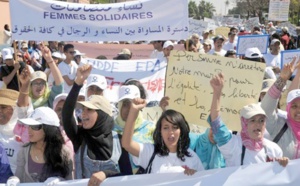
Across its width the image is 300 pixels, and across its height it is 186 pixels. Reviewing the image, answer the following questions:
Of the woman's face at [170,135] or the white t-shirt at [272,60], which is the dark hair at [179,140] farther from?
the white t-shirt at [272,60]

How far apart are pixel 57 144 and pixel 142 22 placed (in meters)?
2.71

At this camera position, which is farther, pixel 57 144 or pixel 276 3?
pixel 276 3

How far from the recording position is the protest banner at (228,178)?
3.64 m

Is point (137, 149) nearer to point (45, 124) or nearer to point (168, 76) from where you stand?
point (45, 124)

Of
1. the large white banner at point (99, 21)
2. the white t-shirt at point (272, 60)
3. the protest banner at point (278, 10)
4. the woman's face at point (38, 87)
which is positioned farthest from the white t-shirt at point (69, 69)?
the protest banner at point (278, 10)

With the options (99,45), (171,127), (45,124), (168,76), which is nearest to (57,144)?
(45,124)

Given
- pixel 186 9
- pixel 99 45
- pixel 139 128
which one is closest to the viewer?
pixel 139 128

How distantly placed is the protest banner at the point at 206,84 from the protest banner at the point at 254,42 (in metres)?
5.19

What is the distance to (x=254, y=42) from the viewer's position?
9.69m

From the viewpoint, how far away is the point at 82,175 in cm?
389

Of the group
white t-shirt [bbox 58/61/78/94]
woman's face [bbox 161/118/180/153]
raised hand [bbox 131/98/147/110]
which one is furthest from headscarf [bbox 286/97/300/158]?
white t-shirt [bbox 58/61/78/94]

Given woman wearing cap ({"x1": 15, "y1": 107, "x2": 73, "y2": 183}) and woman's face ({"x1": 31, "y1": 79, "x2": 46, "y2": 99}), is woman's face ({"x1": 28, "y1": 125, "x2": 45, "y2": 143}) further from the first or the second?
woman's face ({"x1": 31, "y1": 79, "x2": 46, "y2": 99})

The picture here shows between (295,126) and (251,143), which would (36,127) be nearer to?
(251,143)

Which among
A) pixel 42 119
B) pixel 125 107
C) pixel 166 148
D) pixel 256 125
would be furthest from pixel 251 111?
pixel 42 119
